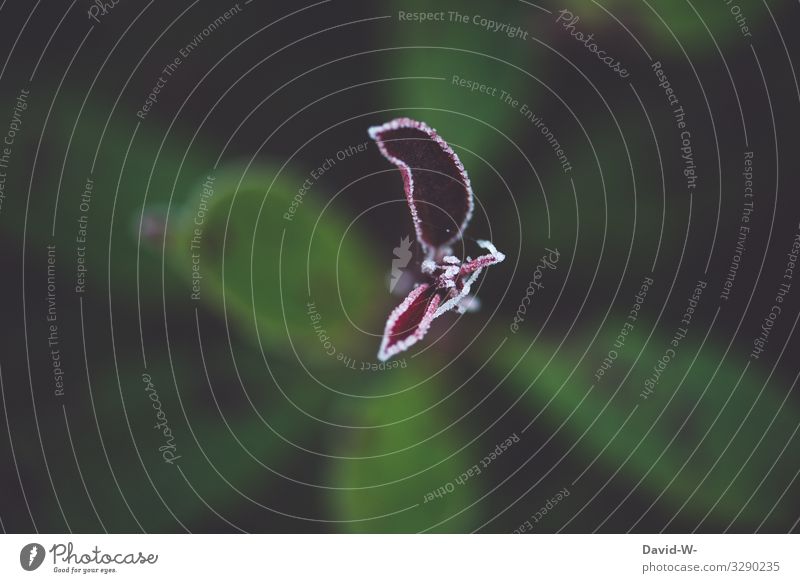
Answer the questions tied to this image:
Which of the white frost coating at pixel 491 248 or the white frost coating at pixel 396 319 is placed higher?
the white frost coating at pixel 491 248
